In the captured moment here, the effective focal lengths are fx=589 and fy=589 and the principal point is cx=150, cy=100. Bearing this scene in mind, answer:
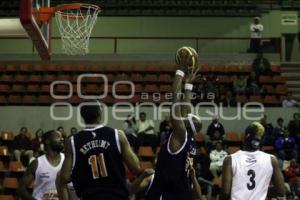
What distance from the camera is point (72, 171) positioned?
4129 millimetres

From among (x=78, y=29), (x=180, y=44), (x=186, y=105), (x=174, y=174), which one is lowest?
(x=174, y=174)

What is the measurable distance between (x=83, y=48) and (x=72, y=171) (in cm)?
622

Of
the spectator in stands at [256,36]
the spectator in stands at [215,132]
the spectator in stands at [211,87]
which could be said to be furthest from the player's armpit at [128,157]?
the spectator in stands at [256,36]

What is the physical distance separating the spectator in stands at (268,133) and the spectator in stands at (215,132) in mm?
977

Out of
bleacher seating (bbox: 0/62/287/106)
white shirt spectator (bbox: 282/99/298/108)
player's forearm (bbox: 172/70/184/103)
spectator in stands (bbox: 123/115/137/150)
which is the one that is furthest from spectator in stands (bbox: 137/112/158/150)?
player's forearm (bbox: 172/70/184/103)

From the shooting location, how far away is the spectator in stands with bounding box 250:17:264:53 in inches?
688

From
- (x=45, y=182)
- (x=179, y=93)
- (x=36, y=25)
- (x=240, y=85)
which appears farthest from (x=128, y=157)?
(x=240, y=85)

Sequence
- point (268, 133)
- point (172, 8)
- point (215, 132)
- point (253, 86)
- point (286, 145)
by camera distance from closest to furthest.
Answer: point (286, 145)
point (215, 132)
point (268, 133)
point (253, 86)
point (172, 8)

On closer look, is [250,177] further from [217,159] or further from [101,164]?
[217,159]

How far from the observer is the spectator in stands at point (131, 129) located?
13.5 meters

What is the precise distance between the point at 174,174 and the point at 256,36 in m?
14.0

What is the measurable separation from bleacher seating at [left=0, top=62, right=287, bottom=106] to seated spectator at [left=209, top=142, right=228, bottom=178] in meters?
3.29

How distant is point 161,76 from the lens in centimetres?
1688

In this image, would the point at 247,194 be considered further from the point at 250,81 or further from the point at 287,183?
the point at 250,81
